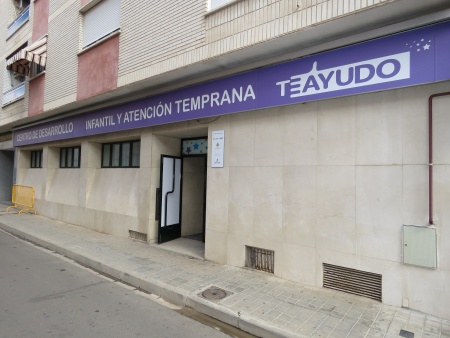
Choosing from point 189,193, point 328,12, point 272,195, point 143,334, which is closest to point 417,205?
point 272,195

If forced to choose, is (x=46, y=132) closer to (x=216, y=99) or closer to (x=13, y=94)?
(x=13, y=94)

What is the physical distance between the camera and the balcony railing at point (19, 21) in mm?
14024

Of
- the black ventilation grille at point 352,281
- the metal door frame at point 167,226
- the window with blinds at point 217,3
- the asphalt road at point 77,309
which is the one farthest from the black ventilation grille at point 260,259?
the window with blinds at point 217,3

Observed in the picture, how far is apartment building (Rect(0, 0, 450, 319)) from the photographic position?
3.98 meters

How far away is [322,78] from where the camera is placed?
15.4ft

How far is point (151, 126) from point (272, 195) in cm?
413

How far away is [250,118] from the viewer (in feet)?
19.4

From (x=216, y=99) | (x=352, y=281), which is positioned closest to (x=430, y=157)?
(x=352, y=281)

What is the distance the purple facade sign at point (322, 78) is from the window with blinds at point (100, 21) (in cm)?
279

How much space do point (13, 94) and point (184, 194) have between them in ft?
37.2

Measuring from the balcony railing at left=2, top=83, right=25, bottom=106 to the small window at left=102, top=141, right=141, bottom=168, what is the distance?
6032 millimetres

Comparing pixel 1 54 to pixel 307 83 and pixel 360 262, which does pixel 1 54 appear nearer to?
pixel 307 83

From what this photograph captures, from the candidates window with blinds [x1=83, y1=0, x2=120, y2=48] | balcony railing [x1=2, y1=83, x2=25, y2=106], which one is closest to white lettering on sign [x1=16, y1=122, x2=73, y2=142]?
balcony railing [x1=2, y1=83, x2=25, y2=106]

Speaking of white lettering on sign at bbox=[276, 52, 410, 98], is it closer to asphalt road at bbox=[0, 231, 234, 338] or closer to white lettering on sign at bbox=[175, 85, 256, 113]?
white lettering on sign at bbox=[175, 85, 256, 113]
